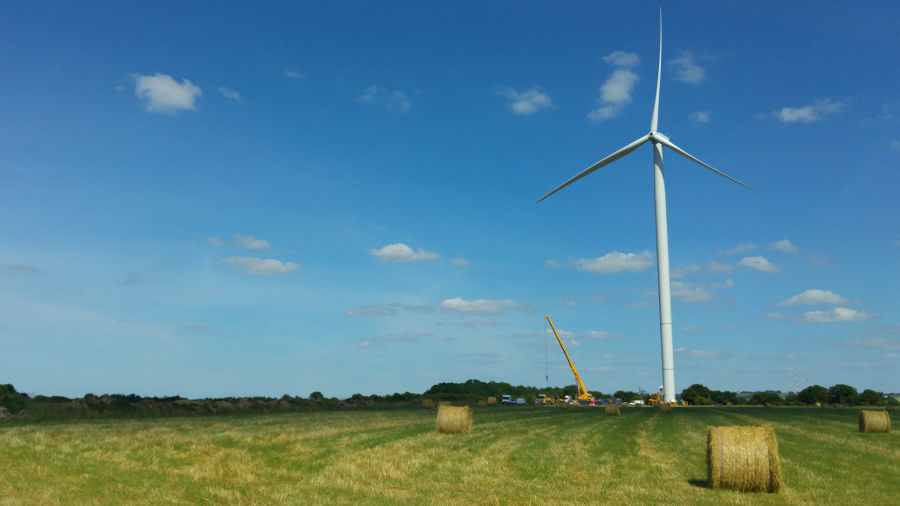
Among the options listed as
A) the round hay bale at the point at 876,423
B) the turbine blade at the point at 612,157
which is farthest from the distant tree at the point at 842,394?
the round hay bale at the point at 876,423

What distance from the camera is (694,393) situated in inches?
6147

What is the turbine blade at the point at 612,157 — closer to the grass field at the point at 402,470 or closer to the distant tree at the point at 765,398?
the grass field at the point at 402,470

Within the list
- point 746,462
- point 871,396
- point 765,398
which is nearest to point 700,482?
point 746,462

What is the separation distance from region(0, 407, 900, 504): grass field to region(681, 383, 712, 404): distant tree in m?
127

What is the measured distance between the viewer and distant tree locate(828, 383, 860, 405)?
14112cm

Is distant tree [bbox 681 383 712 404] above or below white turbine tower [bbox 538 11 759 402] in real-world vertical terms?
below

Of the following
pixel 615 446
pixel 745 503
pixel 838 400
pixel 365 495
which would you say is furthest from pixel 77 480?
pixel 838 400

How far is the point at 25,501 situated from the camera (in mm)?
16281

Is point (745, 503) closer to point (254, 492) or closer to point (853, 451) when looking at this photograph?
point (254, 492)

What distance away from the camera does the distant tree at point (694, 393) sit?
15121 centimetres

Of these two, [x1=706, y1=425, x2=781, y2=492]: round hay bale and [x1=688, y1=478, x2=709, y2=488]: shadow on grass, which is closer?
[x1=706, y1=425, x2=781, y2=492]: round hay bale

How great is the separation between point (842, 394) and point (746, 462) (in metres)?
153

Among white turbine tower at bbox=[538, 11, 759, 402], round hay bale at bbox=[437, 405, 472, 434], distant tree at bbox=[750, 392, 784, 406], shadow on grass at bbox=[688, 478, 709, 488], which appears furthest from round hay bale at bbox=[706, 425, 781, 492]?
distant tree at bbox=[750, 392, 784, 406]

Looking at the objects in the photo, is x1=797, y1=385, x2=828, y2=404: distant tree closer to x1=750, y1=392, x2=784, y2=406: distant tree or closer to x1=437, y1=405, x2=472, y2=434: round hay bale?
x1=750, y1=392, x2=784, y2=406: distant tree
